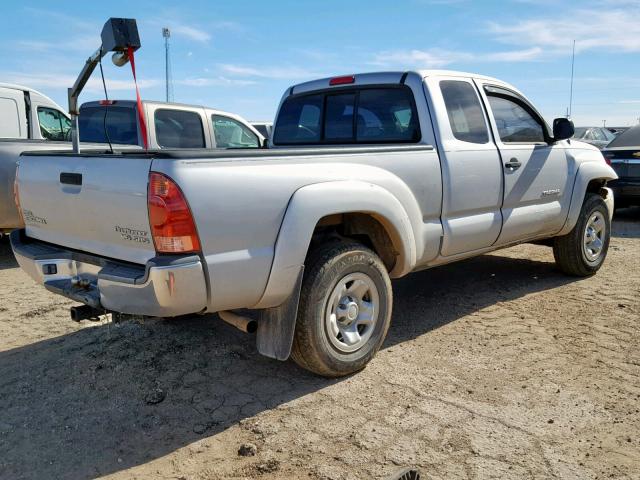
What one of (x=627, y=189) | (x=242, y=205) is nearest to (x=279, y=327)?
(x=242, y=205)

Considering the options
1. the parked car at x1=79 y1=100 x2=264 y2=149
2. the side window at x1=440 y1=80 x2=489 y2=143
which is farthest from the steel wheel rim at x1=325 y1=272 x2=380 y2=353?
the parked car at x1=79 y1=100 x2=264 y2=149

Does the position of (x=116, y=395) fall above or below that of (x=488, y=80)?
below

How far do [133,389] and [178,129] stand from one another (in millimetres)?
5263

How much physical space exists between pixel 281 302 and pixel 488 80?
2914 mm

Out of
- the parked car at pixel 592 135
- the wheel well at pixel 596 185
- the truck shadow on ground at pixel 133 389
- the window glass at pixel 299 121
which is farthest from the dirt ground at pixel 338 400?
the parked car at pixel 592 135

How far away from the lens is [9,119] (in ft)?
27.9

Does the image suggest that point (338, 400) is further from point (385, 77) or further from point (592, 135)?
point (592, 135)

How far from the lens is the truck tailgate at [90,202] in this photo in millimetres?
2852

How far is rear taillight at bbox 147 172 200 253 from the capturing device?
2719 millimetres

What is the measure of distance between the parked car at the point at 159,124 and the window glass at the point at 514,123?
156 inches

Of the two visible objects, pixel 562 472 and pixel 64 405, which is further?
pixel 64 405

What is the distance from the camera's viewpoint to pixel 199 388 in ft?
11.7

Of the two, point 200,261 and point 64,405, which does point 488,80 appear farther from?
point 64,405

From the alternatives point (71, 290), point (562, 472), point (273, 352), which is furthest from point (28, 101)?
point (562, 472)
